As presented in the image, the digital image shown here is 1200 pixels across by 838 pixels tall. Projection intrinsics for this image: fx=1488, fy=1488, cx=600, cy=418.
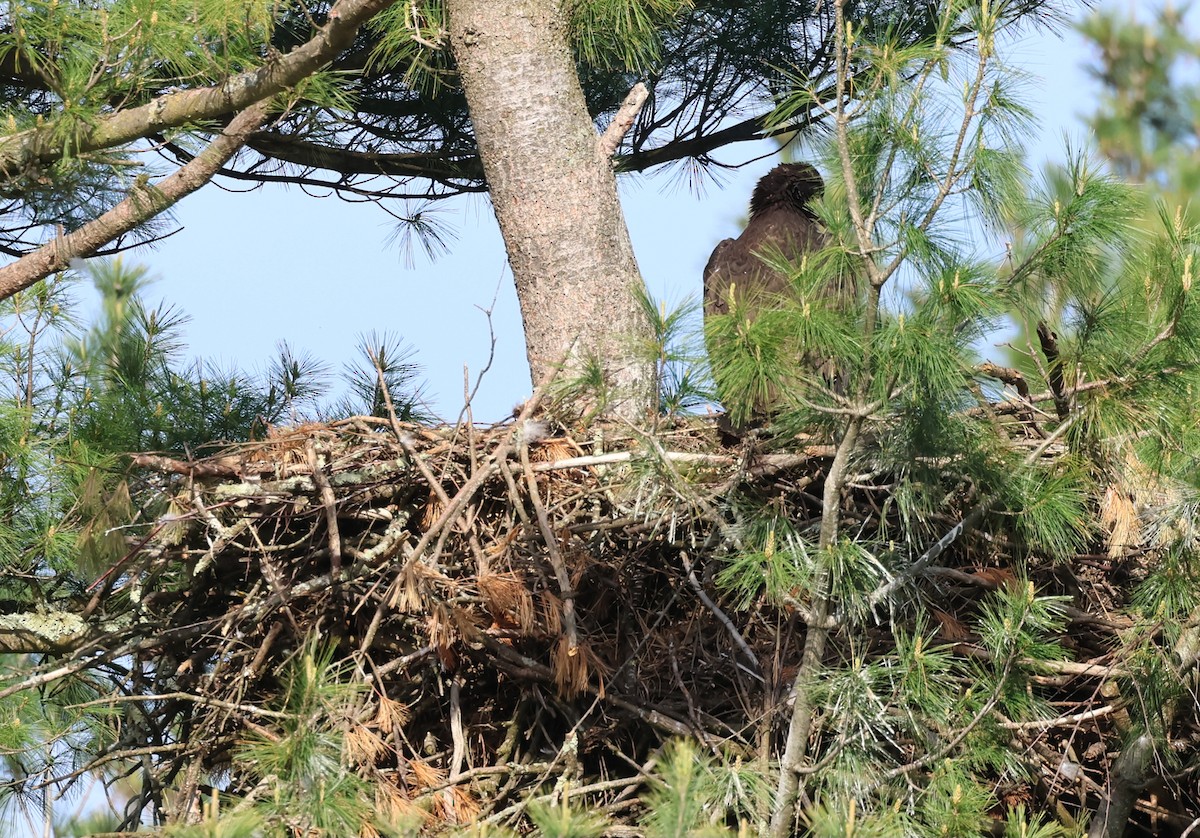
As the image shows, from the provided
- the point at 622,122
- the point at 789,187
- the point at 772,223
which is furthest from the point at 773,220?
the point at 622,122

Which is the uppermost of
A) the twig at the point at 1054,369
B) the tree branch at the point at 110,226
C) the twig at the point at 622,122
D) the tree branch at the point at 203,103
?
the twig at the point at 622,122

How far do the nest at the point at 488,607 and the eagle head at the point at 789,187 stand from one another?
55.0 inches

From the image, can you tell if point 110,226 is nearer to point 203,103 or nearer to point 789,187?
point 203,103

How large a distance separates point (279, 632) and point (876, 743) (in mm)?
1693

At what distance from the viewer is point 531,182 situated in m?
5.10

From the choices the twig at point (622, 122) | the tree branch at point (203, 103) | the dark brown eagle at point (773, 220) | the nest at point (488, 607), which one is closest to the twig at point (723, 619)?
the nest at point (488, 607)

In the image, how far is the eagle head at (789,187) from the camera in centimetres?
527

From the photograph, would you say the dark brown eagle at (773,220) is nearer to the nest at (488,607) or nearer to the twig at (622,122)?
the twig at (622,122)

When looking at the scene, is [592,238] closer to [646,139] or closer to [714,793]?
[646,139]

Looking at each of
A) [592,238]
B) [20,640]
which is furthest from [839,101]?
[20,640]

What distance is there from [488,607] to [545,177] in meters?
1.75

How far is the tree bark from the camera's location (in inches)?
197

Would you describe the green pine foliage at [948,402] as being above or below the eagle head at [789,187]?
below

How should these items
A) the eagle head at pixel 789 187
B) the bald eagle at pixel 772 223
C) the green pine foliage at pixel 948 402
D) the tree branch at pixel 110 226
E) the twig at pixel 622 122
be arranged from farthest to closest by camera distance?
the eagle head at pixel 789 187 → the twig at pixel 622 122 → the bald eagle at pixel 772 223 → the tree branch at pixel 110 226 → the green pine foliage at pixel 948 402
